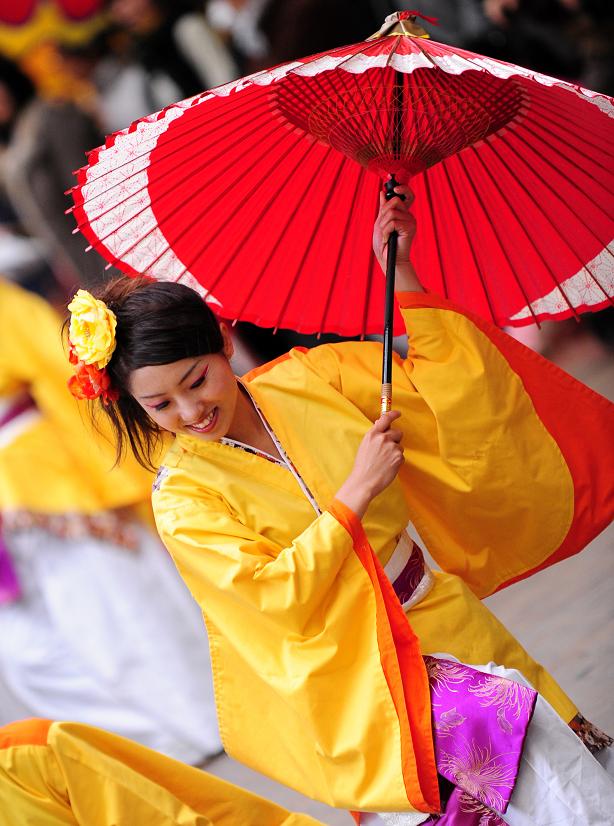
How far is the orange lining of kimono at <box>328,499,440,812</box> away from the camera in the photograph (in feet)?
5.61

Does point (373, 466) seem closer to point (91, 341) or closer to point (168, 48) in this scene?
point (91, 341)

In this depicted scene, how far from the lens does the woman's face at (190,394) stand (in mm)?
1846

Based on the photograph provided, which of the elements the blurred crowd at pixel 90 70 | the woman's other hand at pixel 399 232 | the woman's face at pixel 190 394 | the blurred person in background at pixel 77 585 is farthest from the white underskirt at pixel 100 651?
the woman's other hand at pixel 399 232

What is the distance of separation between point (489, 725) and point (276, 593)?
403 millimetres

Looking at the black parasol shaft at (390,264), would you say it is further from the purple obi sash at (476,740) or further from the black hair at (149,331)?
the purple obi sash at (476,740)

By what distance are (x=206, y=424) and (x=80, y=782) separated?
69 cm

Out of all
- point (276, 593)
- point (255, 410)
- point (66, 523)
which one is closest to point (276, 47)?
point (66, 523)

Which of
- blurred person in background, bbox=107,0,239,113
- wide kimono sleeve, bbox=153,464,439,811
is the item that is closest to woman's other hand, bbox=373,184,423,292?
wide kimono sleeve, bbox=153,464,439,811

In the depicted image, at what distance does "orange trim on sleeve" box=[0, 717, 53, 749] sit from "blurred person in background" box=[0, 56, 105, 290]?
7.44ft

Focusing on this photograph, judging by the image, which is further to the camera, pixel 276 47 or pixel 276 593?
pixel 276 47

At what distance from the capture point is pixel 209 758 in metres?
3.72

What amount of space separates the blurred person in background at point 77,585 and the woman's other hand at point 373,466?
1970 millimetres

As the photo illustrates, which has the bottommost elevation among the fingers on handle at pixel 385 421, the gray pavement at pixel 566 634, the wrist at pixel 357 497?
the gray pavement at pixel 566 634

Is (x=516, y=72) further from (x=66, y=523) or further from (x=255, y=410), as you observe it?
(x=66, y=523)
